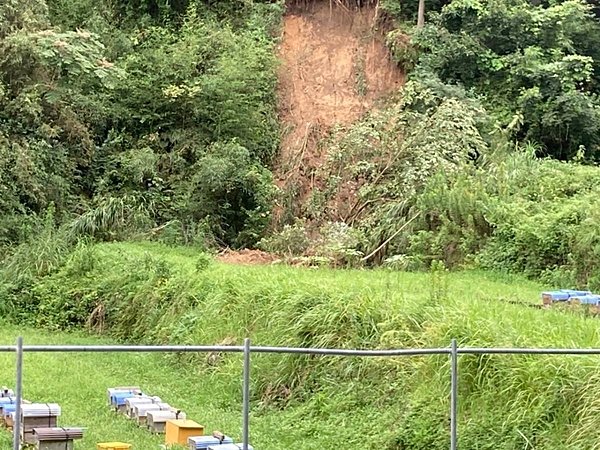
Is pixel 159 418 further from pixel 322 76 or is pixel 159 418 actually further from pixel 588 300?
pixel 322 76

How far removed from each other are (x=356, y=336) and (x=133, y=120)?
39.6 feet

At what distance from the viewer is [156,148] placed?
19.9 meters

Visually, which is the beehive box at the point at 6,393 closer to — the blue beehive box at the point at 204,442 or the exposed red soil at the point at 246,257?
the blue beehive box at the point at 204,442

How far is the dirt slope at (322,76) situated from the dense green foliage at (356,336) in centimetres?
698

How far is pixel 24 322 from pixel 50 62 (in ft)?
17.7

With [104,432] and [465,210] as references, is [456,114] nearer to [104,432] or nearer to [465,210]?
[465,210]

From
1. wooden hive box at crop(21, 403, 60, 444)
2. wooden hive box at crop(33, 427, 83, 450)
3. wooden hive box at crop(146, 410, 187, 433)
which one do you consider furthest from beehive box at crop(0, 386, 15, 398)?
wooden hive box at crop(33, 427, 83, 450)

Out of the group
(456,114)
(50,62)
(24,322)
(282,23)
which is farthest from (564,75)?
(24,322)

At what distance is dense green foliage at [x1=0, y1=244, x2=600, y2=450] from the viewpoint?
708cm

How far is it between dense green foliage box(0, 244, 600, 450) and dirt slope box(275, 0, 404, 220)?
6983 mm

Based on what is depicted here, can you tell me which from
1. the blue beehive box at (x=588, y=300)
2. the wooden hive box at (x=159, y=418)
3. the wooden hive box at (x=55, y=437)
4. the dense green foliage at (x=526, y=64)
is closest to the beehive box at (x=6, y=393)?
the wooden hive box at (x=159, y=418)

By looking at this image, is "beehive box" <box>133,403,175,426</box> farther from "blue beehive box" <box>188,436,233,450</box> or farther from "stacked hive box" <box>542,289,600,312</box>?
"stacked hive box" <box>542,289,600,312</box>

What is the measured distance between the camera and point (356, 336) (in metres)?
9.30

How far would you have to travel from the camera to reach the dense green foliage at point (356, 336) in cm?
708
